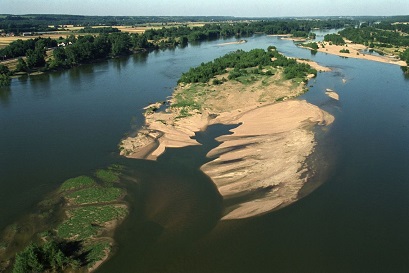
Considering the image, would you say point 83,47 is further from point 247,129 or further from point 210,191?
point 210,191

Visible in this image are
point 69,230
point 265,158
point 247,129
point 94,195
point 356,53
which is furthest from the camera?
point 356,53

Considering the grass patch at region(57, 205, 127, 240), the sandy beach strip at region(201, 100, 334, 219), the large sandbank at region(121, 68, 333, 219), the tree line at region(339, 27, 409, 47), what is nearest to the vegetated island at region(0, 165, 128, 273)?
the grass patch at region(57, 205, 127, 240)

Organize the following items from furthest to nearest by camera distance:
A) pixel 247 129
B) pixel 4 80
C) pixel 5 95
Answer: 1. pixel 4 80
2. pixel 5 95
3. pixel 247 129

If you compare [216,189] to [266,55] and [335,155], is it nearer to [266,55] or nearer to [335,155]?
[335,155]

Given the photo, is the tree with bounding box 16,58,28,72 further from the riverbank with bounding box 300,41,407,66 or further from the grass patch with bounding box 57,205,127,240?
the riverbank with bounding box 300,41,407,66

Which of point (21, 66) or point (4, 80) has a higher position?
point (21, 66)

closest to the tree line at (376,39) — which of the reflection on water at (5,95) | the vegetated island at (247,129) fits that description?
the vegetated island at (247,129)

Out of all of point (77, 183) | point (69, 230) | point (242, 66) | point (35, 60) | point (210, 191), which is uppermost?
point (35, 60)

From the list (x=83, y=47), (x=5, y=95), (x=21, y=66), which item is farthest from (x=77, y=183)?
(x=83, y=47)
